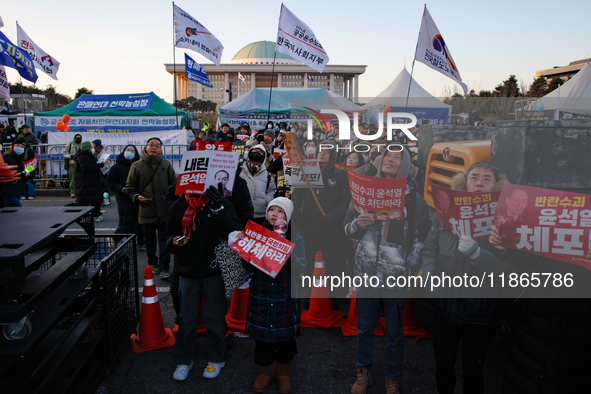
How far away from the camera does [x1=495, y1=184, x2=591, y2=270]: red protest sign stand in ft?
6.77

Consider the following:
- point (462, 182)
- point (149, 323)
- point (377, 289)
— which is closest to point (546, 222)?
point (462, 182)

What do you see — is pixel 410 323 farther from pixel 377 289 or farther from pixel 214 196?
pixel 214 196

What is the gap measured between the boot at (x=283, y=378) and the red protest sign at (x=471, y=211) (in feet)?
5.60

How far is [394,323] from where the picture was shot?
2.95m

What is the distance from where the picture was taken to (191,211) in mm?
3055

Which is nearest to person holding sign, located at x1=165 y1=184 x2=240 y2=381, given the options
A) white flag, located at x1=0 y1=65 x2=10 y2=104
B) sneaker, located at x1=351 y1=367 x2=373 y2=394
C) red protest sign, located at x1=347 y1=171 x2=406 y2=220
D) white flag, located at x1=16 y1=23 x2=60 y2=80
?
red protest sign, located at x1=347 y1=171 x2=406 y2=220

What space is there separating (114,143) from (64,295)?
13931 mm

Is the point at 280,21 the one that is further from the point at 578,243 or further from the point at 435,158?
the point at 578,243

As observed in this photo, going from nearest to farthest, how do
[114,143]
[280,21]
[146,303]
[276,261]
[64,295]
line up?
A: [64,295] < [276,261] < [146,303] < [280,21] < [114,143]

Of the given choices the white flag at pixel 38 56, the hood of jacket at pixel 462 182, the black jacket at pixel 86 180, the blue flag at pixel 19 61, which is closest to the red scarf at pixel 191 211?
the hood of jacket at pixel 462 182

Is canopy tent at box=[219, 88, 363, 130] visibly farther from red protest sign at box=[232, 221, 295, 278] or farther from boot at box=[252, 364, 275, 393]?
boot at box=[252, 364, 275, 393]

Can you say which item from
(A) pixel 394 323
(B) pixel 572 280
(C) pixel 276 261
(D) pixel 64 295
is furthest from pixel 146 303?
(B) pixel 572 280

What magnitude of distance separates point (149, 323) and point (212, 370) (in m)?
0.85

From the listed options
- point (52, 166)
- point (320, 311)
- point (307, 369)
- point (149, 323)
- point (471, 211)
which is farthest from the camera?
point (52, 166)
